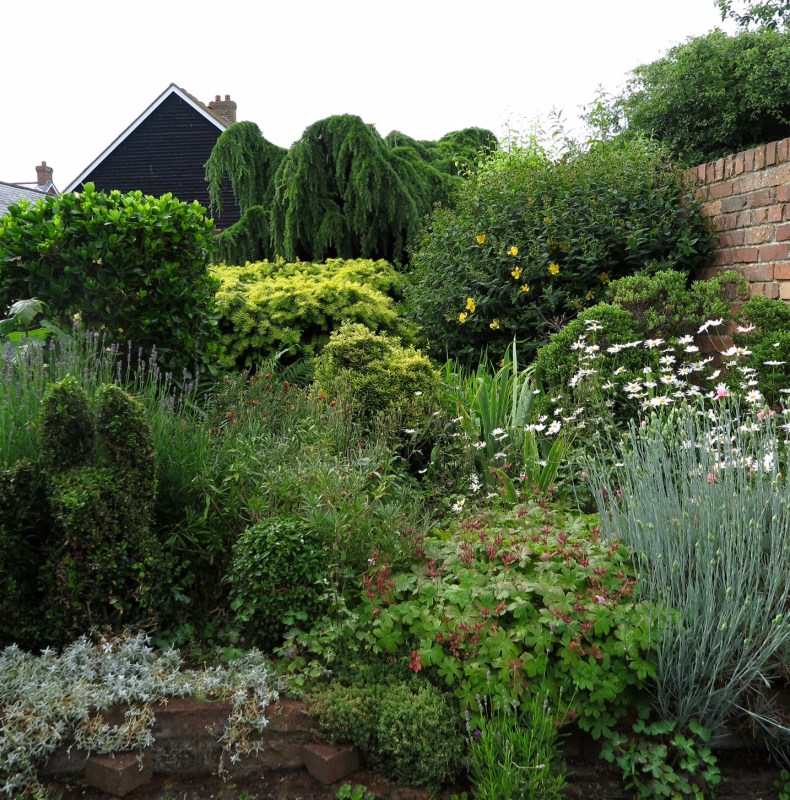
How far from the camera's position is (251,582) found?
10.3 ft

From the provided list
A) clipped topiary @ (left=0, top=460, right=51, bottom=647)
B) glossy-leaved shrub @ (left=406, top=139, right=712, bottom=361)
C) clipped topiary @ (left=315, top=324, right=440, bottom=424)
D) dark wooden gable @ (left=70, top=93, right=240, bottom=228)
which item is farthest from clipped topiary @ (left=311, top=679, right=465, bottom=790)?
dark wooden gable @ (left=70, top=93, right=240, bottom=228)

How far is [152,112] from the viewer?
905 inches

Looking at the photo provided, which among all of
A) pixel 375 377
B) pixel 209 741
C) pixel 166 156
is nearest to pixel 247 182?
pixel 375 377

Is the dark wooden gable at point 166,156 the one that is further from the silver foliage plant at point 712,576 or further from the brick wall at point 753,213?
the silver foliage plant at point 712,576

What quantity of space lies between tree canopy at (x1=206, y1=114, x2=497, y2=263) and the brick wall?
17.1ft

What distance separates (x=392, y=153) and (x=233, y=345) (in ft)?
17.6

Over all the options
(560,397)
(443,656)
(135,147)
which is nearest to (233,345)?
(560,397)

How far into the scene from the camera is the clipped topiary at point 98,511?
9.59 ft

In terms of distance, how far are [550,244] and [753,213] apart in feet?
5.22

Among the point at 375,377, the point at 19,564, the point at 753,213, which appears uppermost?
the point at 753,213

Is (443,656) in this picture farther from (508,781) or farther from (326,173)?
(326,173)

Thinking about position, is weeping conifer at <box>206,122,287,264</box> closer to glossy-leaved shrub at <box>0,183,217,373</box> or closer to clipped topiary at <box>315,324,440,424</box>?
glossy-leaved shrub at <box>0,183,217,373</box>

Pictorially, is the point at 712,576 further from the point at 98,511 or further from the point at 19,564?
the point at 19,564

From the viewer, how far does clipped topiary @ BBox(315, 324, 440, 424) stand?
5.00 meters
